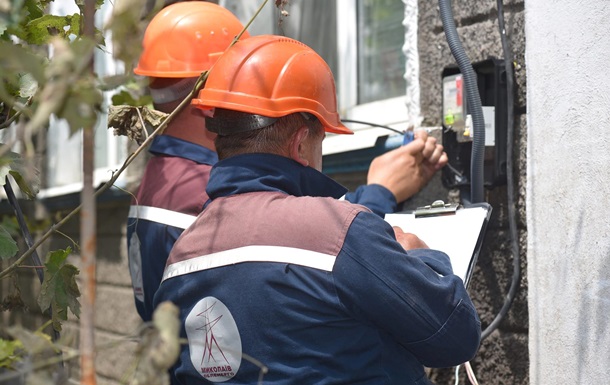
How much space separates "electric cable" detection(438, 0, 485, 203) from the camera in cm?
288

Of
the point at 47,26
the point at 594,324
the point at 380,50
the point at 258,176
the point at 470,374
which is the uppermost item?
the point at 47,26

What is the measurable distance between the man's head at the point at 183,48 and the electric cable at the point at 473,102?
29.4 inches

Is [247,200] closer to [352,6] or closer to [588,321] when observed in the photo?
[588,321]

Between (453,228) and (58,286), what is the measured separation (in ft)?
3.79

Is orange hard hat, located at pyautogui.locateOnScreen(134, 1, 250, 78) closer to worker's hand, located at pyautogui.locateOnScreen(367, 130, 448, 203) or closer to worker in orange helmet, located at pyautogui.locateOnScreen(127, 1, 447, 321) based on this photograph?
worker in orange helmet, located at pyautogui.locateOnScreen(127, 1, 447, 321)

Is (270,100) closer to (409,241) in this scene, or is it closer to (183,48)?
(409,241)

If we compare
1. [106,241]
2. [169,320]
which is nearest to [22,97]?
[169,320]

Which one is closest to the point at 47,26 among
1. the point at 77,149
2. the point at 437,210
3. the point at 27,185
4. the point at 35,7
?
the point at 35,7

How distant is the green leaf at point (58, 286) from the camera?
192cm

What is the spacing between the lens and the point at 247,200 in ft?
7.13

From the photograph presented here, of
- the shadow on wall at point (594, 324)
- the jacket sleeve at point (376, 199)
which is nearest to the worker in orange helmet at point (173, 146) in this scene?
the jacket sleeve at point (376, 199)

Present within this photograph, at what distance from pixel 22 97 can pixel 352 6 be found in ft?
8.50

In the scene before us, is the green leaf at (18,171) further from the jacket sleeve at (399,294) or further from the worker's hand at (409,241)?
the worker's hand at (409,241)

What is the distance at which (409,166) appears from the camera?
9.81 feet
